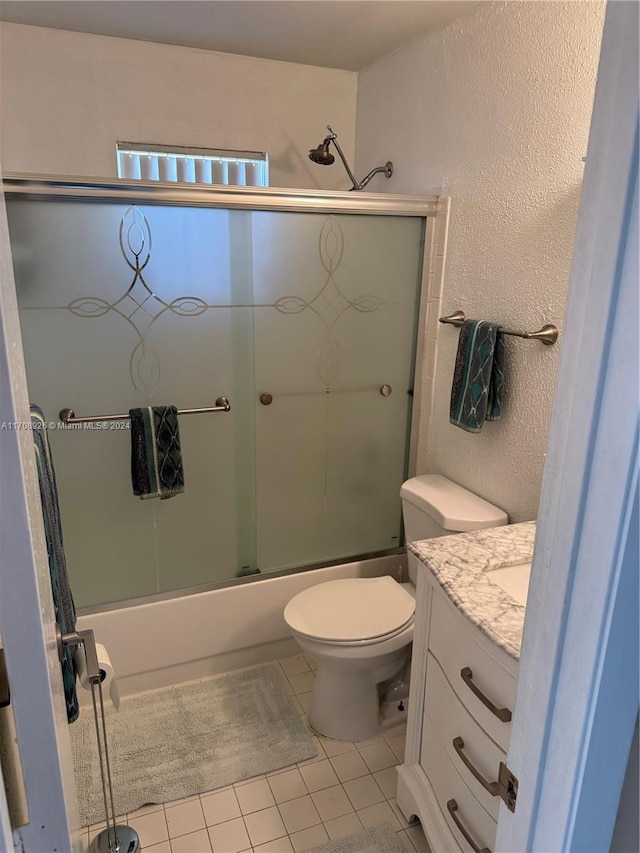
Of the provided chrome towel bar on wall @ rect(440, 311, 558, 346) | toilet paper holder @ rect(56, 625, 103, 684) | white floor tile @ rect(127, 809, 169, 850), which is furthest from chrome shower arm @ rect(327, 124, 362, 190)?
white floor tile @ rect(127, 809, 169, 850)

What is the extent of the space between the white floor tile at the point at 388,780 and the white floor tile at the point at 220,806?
16.7 inches

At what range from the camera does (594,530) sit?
60 cm


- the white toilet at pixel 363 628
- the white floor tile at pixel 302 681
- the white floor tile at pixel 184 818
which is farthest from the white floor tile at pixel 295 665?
the white floor tile at pixel 184 818

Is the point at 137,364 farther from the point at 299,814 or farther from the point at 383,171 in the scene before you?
the point at 299,814

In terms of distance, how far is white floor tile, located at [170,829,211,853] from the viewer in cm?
163

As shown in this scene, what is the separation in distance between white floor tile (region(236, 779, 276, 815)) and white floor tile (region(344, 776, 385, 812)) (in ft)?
0.76

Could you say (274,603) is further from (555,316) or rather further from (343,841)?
(555,316)

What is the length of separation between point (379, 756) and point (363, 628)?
434mm

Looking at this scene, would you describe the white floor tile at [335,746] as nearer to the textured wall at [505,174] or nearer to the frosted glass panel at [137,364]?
the frosted glass panel at [137,364]

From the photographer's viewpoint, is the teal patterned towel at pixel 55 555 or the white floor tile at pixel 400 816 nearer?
the teal patterned towel at pixel 55 555

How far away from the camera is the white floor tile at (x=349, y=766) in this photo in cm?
186

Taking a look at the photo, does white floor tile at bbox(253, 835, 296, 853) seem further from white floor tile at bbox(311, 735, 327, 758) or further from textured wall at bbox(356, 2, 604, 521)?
textured wall at bbox(356, 2, 604, 521)

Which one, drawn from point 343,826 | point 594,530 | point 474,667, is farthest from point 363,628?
point 594,530

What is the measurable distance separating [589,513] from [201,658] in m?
1.96
